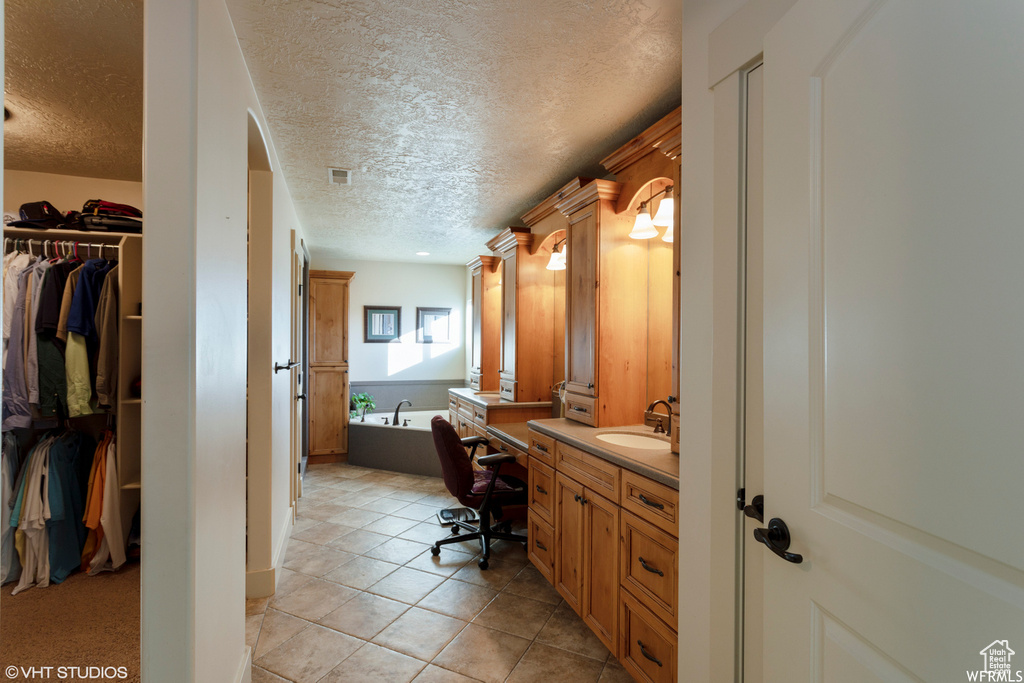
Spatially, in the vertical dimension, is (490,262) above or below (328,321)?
above

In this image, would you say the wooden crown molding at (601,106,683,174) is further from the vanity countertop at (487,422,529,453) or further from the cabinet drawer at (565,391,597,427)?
the vanity countertop at (487,422,529,453)

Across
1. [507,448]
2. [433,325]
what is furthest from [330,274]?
[507,448]

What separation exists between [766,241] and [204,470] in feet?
5.11

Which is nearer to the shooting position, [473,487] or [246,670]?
[246,670]

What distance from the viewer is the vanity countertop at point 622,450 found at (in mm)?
1787

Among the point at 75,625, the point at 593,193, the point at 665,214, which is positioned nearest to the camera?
the point at 75,625

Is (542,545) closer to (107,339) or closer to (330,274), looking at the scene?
(107,339)

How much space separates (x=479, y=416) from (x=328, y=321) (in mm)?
2475

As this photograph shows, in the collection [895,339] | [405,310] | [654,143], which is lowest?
[895,339]

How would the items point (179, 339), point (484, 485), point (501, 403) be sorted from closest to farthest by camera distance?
point (179, 339) → point (484, 485) → point (501, 403)

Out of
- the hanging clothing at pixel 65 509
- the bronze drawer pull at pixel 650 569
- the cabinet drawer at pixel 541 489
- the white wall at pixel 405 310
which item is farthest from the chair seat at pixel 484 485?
the white wall at pixel 405 310

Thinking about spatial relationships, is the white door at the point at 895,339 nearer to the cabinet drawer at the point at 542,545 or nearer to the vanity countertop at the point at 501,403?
the cabinet drawer at the point at 542,545

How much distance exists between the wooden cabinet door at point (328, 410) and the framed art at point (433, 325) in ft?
5.10

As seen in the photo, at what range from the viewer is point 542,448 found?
2.86m
